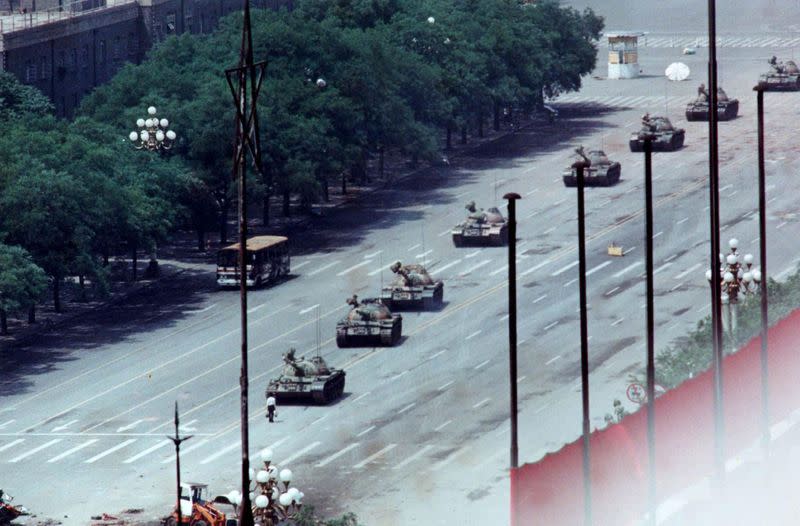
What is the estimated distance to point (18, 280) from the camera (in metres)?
114

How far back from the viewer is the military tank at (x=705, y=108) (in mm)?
181375

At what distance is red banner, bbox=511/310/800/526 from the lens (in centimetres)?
6300

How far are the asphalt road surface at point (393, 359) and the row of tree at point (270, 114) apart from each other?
3864 millimetres

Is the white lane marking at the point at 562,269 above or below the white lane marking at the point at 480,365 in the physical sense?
above

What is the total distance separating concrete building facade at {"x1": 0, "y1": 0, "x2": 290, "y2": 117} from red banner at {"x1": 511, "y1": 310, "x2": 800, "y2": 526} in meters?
88.7

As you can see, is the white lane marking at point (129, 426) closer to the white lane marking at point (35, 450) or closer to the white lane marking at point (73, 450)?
the white lane marking at point (73, 450)

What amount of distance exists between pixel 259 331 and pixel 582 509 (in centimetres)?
5539

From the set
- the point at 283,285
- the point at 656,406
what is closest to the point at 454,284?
the point at 283,285

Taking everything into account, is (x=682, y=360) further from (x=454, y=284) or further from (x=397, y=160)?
(x=397, y=160)

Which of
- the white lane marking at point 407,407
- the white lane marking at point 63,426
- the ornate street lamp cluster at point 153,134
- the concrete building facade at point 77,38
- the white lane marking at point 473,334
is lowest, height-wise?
the white lane marking at point 63,426

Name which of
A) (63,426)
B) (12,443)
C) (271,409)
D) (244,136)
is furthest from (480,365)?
(244,136)

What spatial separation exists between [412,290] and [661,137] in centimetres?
5091

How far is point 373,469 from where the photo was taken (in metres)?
93.4

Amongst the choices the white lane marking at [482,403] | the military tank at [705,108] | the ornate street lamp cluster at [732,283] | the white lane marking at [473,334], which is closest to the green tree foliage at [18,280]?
the white lane marking at [473,334]
